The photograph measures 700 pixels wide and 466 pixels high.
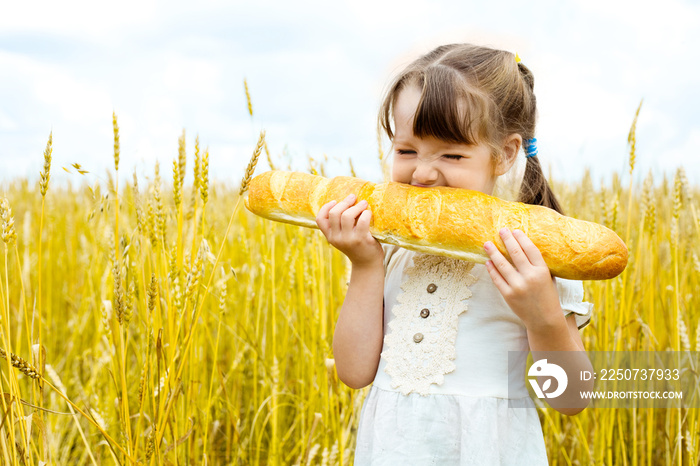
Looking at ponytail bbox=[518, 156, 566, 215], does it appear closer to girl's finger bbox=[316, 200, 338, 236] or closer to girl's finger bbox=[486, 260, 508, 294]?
girl's finger bbox=[486, 260, 508, 294]

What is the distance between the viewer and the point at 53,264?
8.84 feet

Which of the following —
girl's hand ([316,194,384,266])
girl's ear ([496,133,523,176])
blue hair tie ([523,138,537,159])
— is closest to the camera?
girl's hand ([316,194,384,266])

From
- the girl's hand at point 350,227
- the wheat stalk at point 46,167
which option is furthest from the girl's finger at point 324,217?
the wheat stalk at point 46,167

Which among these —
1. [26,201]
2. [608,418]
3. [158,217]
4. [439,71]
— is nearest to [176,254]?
[158,217]

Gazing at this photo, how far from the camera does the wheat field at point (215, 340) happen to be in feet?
3.41

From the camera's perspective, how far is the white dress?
1.04 metres

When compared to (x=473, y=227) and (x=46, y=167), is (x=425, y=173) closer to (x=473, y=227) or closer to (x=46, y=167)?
(x=473, y=227)

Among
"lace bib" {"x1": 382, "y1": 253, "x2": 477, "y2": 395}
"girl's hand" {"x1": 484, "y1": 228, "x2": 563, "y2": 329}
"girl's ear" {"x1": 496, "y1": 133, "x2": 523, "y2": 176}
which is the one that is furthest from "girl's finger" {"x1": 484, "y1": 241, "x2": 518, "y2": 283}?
"girl's ear" {"x1": 496, "y1": 133, "x2": 523, "y2": 176}

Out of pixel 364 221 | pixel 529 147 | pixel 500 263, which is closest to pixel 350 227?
pixel 364 221

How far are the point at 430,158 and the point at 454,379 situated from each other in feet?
1.37

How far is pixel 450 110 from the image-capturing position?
3.37ft

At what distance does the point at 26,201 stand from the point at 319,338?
12.7ft

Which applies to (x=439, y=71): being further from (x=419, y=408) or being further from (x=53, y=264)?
(x=53, y=264)

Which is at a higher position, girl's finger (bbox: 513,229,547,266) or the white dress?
girl's finger (bbox: 513,229,547,266)
